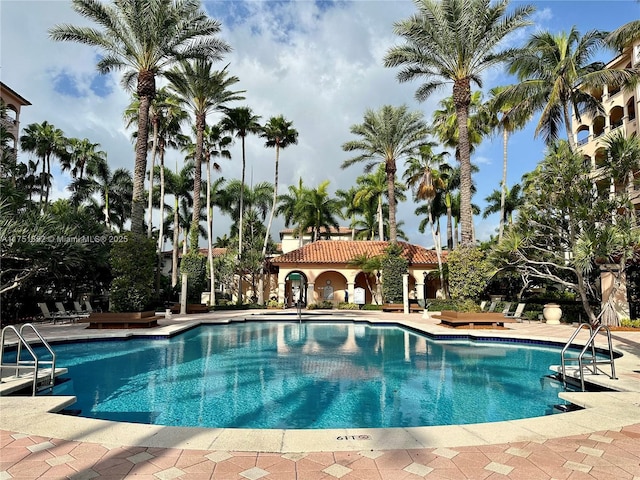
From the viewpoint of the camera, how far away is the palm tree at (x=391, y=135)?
93.2 feet

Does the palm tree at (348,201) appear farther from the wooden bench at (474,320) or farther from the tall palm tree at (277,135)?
the wooden bench at (474,320)

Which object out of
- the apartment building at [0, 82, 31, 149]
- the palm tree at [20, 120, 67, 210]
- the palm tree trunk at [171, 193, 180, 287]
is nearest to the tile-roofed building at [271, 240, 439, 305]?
the palm tree trunk at [171, 193, 180, 287]

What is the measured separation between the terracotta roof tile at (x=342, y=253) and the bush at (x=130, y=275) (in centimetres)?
1632

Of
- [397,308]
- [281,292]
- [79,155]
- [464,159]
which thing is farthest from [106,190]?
[464,159]

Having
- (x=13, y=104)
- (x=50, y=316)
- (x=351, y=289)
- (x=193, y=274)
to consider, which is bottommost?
(x=50, y=316)

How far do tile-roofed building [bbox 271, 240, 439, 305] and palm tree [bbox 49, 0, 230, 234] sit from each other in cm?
1660

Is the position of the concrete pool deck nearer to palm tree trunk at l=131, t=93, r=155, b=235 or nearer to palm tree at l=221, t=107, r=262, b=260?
palm tree trunk at l=131, t=93, r=155, b=235

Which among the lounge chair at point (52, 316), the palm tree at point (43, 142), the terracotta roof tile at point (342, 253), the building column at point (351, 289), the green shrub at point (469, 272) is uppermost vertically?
the palm tree at point (43, 142)

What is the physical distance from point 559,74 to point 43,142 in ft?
121

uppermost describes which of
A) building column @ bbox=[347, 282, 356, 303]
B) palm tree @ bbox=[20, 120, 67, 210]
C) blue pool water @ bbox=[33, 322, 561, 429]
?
palm tree @ bbox=[20, 120, 67, 210]

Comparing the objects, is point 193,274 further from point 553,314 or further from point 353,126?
point 553,314

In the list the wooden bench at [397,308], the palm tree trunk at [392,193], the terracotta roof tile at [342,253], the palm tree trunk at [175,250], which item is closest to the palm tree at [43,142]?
the palm tree trunk at [175,250]

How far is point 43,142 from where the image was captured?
110 ft

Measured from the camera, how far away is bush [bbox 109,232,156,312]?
647 inches
